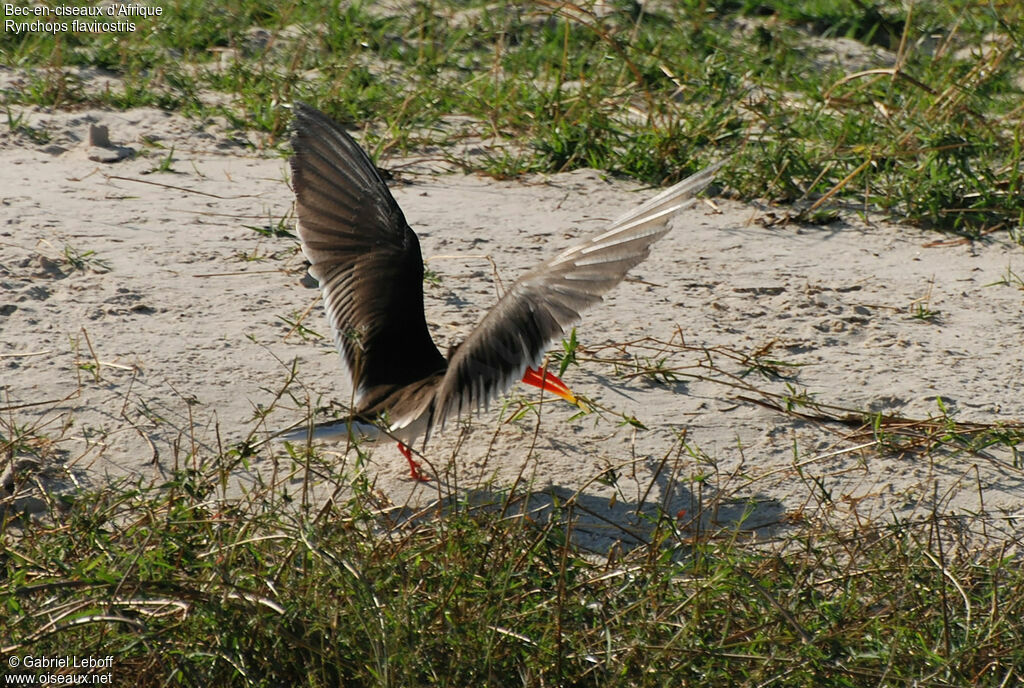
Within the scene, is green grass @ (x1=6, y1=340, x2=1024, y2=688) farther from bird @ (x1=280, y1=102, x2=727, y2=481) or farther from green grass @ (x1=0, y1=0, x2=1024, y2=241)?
green grass @ (x1=0, y1=0, x2=1024, y2=241)

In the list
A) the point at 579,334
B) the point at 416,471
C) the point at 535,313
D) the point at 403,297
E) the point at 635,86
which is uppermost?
the point at 635,86

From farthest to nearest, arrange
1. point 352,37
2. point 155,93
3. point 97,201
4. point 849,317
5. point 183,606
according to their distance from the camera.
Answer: point 352,37, point 155,93, point 97,201, point 849,317, point 183,606

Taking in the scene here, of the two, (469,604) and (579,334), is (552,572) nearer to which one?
(469,604)

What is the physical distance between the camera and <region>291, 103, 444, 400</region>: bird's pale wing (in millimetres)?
3803

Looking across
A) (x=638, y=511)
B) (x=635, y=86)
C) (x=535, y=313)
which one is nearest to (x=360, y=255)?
(x=535, y=313)

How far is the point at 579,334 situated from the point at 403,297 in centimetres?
81

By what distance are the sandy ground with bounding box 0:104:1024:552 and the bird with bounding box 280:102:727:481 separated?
0.57 ft

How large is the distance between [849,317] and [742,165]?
1.28m

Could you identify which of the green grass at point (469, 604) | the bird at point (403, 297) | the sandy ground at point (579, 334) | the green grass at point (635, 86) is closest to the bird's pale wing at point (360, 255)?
the bird at point (403, 297)

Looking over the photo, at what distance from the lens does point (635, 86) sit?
6340mm

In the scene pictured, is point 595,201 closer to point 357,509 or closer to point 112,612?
A: point 357,509

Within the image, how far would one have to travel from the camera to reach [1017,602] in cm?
281

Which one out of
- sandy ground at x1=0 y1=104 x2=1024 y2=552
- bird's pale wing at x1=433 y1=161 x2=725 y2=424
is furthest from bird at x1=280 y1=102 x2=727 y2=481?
sandy ground at x1=0 y1=104 x2=1024 y2=552

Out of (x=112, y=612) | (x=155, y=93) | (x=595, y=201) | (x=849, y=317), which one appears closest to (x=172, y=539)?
(x=112, y=612)
